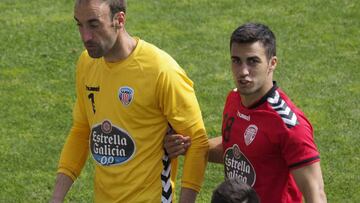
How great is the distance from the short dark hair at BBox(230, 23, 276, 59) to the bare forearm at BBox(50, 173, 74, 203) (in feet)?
4.76

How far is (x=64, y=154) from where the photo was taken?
550cm

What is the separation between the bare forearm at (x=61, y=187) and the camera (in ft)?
17.5

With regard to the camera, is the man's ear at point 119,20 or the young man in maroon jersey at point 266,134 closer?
the young man in maroon jersey at point 266,134

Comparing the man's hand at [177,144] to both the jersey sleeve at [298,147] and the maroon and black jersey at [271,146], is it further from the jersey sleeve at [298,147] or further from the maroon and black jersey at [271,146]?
the jersey sleeve at [298,147]

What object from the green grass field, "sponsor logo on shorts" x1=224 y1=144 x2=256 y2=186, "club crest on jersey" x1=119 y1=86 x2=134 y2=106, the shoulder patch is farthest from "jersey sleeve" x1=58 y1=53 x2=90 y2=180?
the green grass field

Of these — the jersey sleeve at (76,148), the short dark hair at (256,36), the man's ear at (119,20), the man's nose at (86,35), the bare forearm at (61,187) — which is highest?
the short dark hair at (256,36)

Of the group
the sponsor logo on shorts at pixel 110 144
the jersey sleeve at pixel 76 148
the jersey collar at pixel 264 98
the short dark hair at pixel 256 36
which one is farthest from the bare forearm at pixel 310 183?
the jersey sleeve at pixel 76 148

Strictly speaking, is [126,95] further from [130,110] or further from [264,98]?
[264,98]

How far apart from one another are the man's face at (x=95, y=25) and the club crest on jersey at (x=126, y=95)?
10.5 inches

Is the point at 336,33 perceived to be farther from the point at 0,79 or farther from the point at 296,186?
the point at 296,186

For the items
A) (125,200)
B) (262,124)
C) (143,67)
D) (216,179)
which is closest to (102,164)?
(125,200)

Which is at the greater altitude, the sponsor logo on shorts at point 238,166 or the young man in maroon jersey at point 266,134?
the young man in maroon jersey at point 266,134

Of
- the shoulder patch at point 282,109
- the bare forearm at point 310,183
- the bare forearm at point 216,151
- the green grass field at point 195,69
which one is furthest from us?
the green grass field at point 195,69

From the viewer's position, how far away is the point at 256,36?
4.62 meters
